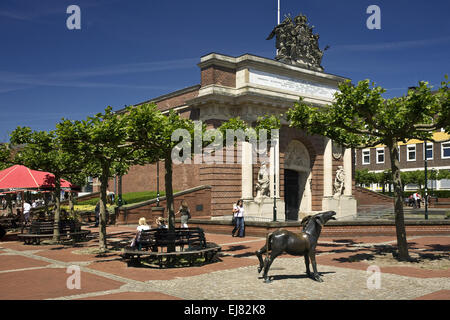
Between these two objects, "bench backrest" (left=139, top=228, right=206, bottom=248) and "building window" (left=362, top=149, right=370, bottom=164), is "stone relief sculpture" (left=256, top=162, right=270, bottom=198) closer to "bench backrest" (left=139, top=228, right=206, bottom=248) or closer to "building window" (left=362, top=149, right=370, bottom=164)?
"bench backrest" (left=139, top=228, right=206, bottom=248)

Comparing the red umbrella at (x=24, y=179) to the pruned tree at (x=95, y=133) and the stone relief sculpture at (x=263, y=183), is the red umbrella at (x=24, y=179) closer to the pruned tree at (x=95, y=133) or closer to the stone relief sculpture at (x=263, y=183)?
the pruned tree at (x=95, y=133)

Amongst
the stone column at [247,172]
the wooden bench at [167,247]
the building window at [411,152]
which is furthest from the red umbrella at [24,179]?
the building window at [411,152]

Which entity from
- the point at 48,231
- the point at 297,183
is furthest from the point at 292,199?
the point at 48,231

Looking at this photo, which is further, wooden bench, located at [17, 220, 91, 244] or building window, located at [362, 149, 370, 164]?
building window, located at [362, 149, 370, 164]

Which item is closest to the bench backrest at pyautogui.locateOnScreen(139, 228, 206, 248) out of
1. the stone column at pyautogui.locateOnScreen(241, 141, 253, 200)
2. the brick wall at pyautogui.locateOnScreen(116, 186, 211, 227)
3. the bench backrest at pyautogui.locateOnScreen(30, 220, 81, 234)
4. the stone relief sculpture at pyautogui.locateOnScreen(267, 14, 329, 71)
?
the bench backrest at pyautogui.locateOnScreen(30, 220, 81, 234)

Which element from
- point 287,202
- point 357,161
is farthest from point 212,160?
point 357,161

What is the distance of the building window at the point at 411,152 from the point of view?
203 feet

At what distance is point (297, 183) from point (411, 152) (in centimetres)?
3565

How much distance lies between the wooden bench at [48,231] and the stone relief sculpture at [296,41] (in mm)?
19296

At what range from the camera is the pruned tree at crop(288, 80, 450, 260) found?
11727 mm

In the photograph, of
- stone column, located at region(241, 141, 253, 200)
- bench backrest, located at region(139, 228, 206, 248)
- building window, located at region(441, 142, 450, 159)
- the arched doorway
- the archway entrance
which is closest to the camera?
bench backrest, located at region(139, 228, 206, 248)

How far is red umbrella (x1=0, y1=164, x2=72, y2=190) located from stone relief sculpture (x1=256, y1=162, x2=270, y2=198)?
13283 mm

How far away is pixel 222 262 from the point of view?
12.8 metres
